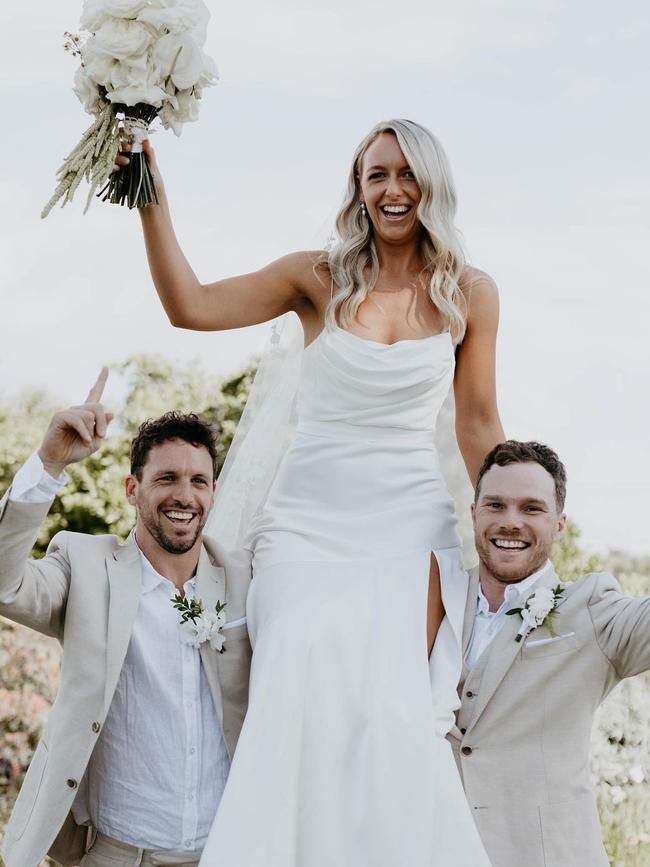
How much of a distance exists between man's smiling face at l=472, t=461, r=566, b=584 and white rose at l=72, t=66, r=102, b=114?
1.74 m

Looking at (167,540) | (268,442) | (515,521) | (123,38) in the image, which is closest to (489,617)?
(515,521)

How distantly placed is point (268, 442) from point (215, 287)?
68 centimetres

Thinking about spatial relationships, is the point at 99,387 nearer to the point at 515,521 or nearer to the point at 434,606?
the point at 434,606

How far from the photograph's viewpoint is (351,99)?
1336 centimetres

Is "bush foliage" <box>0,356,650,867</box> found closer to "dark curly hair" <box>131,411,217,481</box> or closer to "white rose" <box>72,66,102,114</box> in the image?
"dark curly hair" <box>131,411,217,481</box>

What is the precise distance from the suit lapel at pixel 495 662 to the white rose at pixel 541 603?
55 mm

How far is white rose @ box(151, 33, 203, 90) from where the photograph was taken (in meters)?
3.70

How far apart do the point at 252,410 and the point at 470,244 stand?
1.09 m

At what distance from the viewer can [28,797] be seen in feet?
12.6

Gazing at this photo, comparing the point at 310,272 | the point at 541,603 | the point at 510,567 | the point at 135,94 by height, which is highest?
the point at 135,94

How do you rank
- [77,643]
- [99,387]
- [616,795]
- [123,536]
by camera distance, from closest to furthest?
[99,387]
[77,643]
[616,795]
[123,536]

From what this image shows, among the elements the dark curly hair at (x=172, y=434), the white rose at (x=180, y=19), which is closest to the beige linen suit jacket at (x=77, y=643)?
the dark curly hair at (x=172, y=434)

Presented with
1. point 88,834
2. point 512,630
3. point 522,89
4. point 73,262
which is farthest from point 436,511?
point 73,262

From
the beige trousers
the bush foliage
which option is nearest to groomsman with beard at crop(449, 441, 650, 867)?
the beige trousers
